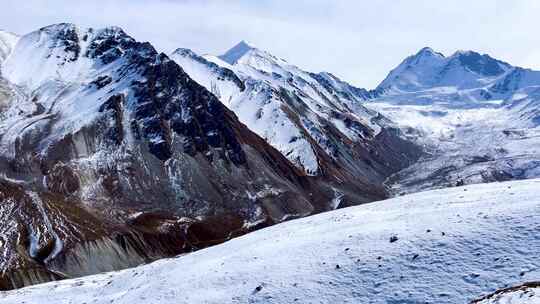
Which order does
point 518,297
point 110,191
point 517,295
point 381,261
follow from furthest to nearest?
1. point 110,191
2. point 381,261
3. point 517,295
4. point 518,297

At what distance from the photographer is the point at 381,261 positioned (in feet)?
104

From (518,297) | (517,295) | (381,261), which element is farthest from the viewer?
(381,261)

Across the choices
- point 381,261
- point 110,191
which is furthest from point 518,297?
point 110,191

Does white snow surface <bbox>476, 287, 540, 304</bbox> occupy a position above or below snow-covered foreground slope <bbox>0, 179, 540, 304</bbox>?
above

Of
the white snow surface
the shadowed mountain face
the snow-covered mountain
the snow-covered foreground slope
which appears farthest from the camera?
the shadowed mountain face

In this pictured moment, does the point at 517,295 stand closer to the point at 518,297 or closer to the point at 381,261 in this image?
the point at 518,297

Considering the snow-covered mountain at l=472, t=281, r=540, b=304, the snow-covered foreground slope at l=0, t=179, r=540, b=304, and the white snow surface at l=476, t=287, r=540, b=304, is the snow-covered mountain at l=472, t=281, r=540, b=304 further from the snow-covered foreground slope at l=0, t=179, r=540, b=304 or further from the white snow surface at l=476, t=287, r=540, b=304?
the snow-covered foreground slope at l=0, t=179, r=540, b=304

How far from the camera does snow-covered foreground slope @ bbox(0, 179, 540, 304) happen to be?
93.6ft

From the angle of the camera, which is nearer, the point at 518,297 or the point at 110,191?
the point at 518,297

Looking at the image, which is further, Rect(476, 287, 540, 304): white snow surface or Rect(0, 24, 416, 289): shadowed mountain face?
Rect(0, 24, 416, 289): shadowed mountain face

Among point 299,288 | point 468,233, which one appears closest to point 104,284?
point 299,288

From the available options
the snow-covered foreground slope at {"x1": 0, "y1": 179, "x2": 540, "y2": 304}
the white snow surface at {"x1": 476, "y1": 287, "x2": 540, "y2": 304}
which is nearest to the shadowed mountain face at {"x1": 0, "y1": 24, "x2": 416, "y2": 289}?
the snow-covered foreground slope at {"x1": 0, "y1": 179, "x2": 540, "y2": 304}

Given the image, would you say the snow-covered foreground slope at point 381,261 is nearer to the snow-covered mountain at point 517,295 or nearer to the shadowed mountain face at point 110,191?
the snow-covered mountain at point 517,295

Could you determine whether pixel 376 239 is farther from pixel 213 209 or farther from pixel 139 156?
pixel 139 156
